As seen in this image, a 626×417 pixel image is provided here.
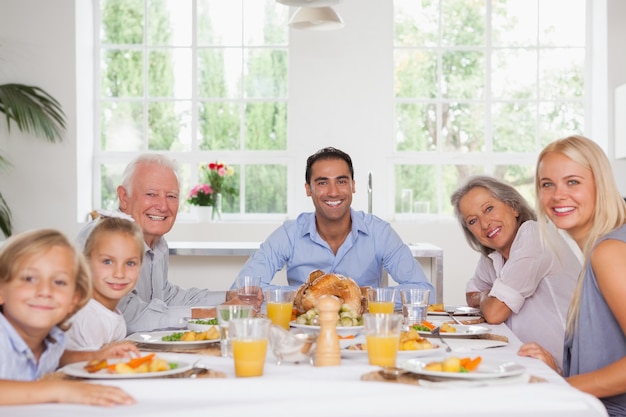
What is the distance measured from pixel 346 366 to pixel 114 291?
733 millimetres

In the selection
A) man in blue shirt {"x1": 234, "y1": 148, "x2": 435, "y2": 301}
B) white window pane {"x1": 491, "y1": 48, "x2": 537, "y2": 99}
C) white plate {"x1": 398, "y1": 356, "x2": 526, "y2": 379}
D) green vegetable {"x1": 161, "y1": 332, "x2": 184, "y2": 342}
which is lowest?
green vegetable {"x1": 161, "y1": 332, "x2": 184, "y2": 342}

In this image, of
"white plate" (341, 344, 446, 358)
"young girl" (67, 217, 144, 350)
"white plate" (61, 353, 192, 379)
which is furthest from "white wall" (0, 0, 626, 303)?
"white plate" (61, 353, 192, 379)

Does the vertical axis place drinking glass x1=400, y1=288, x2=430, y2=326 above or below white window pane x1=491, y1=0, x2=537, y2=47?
below

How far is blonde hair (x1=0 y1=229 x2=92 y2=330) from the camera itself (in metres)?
1.64

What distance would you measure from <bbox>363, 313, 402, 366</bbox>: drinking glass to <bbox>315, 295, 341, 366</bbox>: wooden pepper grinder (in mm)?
79

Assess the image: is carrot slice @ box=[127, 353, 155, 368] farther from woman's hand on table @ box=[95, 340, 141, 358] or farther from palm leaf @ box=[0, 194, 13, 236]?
palm leaf @ box=[0, 194, 13, 236]

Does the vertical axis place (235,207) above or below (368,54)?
below

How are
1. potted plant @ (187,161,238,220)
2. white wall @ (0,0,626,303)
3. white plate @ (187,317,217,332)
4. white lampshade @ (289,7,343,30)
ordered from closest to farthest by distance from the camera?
white plate @ (187,317,217,332)
white lampshade @ (289,7,343,30)
white wall @ (0,0,626,303)
potted plant @ (187,161,238,220)

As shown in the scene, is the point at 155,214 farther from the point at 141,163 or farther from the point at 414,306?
the point at 414,306

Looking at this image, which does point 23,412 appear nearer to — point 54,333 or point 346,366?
point 54,333

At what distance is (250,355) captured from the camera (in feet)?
5.09

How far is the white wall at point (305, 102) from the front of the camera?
253 inches

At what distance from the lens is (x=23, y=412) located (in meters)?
1.38

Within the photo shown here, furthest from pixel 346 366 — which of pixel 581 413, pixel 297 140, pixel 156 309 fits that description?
pixel 297 140
